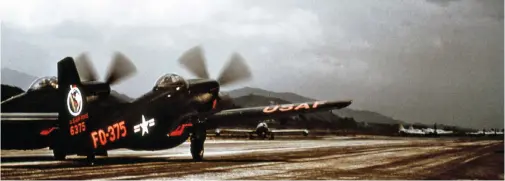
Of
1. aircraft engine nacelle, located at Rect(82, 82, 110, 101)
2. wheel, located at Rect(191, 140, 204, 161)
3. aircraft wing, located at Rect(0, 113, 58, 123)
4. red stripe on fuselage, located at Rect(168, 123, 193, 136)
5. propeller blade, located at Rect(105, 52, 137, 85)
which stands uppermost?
propeller blade, located at Rect(105, 52, 137, 85)

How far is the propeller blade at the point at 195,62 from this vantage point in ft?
46.4

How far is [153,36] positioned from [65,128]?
3.02 meters

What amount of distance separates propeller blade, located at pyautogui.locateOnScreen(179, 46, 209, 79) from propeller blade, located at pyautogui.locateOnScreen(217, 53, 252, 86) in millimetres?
532

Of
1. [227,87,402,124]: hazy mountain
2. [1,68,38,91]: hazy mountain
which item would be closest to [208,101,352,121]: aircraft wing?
[227,87,402,124]: hazy mountain

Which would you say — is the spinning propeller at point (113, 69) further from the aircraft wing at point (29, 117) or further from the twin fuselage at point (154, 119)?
the aircraft wing at point (29, 117)

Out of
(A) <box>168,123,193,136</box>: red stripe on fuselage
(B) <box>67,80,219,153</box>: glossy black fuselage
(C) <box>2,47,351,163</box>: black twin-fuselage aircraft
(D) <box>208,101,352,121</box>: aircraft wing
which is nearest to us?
(C) <box>2,47,351,163</box>: black twin-fuselage aircraft

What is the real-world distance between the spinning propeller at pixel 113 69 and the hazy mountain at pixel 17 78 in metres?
1.36

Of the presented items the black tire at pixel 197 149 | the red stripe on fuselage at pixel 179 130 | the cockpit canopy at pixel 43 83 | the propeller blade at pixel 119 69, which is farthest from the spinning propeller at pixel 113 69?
the black tire at pixel 197 149

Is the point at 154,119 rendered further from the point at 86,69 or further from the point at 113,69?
the point at 86,69

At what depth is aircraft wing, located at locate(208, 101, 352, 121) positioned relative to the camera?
1256 centimetres

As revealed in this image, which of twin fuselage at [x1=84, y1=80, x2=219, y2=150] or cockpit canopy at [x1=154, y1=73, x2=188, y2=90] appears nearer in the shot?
twin fuselage at [x1=84, y1=80, x2=219, y2=150]

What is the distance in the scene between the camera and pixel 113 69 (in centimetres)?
1500

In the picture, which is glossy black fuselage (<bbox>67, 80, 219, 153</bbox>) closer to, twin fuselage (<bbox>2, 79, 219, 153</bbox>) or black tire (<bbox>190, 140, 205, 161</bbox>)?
twin fuselage (<bbox>2, 79, 219, 153</bbox>)

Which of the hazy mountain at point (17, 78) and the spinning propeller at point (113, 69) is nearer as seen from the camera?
the hazy mountain at point (17, 78)
